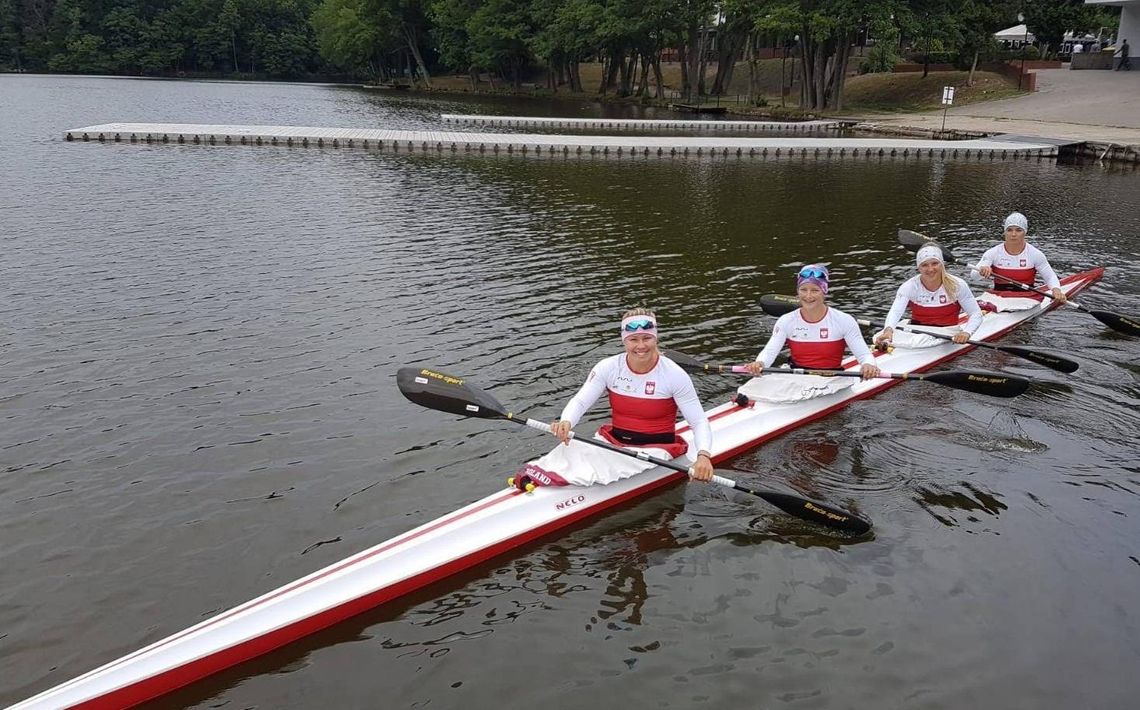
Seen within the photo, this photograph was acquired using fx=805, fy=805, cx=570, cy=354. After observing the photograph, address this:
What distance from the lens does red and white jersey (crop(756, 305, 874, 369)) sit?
11.6m

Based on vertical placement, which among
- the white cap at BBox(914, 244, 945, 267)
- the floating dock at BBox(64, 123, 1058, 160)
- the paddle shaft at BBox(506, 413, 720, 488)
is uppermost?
the floating dock at BBox(64, 123, 1058, 160)

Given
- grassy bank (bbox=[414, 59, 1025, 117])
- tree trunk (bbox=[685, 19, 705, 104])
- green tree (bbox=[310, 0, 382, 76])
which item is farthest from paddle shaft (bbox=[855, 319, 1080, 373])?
green tree (bbox=[310, 0, 382, 76])

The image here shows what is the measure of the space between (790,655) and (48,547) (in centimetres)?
780

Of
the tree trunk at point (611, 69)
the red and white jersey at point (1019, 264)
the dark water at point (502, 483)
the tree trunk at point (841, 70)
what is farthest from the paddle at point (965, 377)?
the tree trunk at point (611, 69)

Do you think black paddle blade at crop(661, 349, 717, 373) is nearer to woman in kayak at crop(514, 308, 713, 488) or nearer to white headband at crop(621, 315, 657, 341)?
woman in kayak at crop(514, 308, 713, 488)

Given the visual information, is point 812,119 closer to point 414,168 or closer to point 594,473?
point 414,168

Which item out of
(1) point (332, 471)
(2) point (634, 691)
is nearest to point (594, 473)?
(2) point (634, 691)

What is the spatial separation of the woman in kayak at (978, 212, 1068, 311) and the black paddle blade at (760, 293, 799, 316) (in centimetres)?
490

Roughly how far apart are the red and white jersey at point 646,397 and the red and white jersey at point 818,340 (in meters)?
2.59

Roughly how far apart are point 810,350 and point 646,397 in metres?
3.74

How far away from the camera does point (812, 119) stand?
6016 centimetres

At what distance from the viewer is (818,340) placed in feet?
38.8

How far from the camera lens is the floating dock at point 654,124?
179 ft

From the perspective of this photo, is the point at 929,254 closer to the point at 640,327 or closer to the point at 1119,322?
the point at 1119,322
